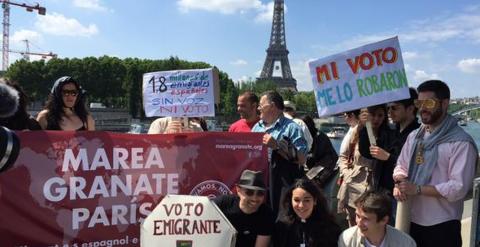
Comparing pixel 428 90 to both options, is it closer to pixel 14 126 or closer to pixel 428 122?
pixel 428 122

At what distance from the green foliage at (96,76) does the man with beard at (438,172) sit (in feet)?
254

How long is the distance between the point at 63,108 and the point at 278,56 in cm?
10822

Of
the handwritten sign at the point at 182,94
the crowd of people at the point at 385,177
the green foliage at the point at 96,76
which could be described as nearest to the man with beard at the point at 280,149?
the crowd of people at the point at 385,177

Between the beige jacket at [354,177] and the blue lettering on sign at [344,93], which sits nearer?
the blue lettering on sign at [344,93]

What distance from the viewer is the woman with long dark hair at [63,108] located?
546 cm

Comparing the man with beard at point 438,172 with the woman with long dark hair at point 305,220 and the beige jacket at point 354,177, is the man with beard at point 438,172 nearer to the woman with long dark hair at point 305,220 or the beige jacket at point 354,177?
the woman with long dark hair at point 305,220

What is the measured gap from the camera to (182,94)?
618 cm

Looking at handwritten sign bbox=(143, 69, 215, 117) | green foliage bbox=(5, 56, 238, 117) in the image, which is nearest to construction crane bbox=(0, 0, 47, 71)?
green foliage bbox=(5, 56, 238, 117)

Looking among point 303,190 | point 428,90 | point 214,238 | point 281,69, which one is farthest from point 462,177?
point 281,69

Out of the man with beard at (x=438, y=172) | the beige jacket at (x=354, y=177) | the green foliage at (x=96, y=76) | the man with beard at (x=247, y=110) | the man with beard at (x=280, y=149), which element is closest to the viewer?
the man with beard at (x=438, y=172)

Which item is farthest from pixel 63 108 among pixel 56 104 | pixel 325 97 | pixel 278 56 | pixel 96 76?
pixel 278 56

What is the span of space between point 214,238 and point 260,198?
663mm

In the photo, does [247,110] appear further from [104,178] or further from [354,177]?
[104,178]

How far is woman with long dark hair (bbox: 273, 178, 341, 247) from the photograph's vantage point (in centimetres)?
436
